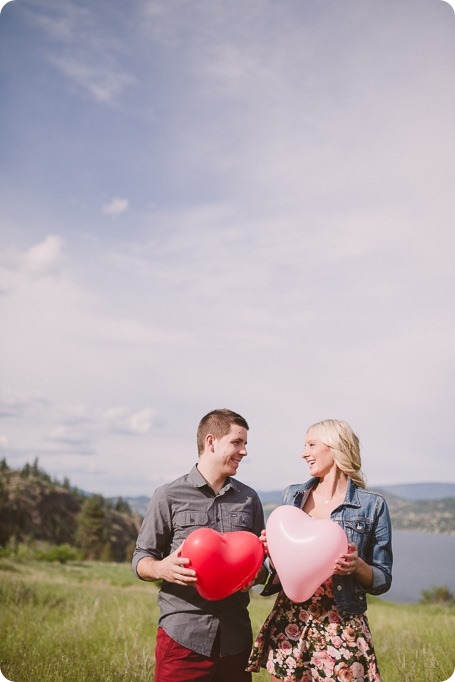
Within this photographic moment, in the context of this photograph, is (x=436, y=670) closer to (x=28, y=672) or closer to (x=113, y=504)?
(x=28, y=672)

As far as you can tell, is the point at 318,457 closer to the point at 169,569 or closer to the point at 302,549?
the point at 302,549

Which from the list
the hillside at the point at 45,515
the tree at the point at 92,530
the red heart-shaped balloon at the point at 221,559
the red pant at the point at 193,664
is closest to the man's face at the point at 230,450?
the red heart-shaped balloon at the point at 221,559

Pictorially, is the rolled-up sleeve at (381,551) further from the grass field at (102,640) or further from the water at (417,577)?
the grass field at (102,640)

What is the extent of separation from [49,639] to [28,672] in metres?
0.82

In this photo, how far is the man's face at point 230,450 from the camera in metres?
2.83

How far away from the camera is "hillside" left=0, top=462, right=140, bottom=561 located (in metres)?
36.2

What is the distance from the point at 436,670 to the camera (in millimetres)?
Answer: 4426

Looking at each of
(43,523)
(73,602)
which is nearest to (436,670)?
(73,602)

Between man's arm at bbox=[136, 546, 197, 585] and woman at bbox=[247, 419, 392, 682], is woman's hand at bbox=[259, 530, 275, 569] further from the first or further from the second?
man's arm at bbox=[136, 546, 197, 585]

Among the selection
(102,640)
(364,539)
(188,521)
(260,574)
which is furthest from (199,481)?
(102,640)

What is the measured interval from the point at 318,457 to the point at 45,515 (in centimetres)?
3953

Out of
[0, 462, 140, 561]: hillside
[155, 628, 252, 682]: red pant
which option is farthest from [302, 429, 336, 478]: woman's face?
[0, 462, 140, 561]: hillside

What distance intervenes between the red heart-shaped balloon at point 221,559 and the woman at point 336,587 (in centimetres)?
13

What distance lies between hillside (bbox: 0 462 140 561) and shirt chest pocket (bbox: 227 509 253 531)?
111ft
